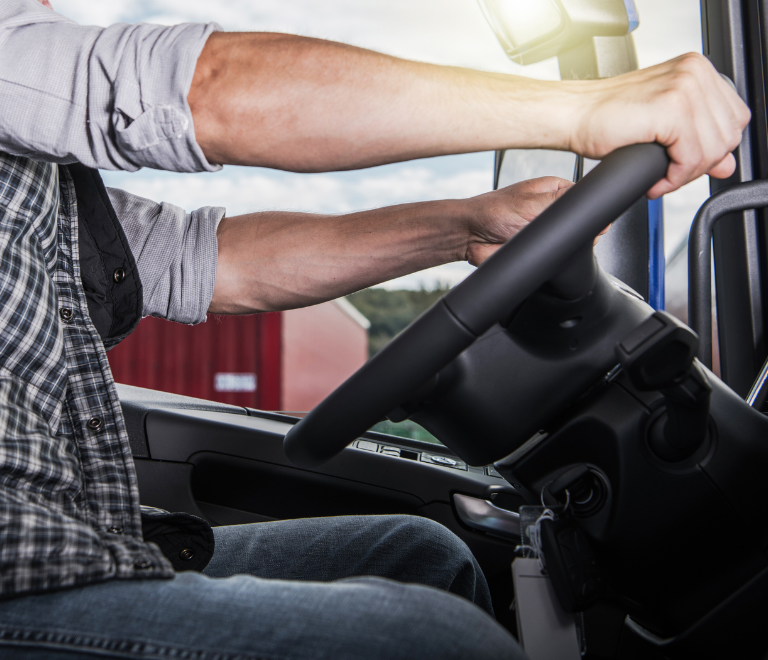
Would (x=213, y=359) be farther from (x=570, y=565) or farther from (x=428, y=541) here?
(x=570, y=565)

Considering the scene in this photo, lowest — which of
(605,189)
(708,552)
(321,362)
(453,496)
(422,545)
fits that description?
(321,362)

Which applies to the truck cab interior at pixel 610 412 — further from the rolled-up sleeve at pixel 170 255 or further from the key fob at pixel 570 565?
the rolled-up sleeve at pixel 170 255

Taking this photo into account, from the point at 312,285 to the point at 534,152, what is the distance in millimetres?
562

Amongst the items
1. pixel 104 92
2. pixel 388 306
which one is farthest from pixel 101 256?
pixel 388 306

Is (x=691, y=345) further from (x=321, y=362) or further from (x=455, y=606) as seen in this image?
(x=321, y=362)

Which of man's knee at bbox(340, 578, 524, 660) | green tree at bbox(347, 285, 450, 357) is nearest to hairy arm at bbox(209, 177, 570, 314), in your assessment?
Result: man's knee at bbox(340, 578, 524, 660)

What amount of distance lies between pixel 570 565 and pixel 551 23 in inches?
36.9

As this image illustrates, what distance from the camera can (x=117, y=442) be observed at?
2.64ft

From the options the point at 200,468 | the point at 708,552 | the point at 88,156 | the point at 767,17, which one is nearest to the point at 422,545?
the point at 708,552

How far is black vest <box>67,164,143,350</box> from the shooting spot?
896 millimetres

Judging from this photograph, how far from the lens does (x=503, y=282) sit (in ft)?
1.55

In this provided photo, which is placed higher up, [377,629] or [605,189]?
[605,189]

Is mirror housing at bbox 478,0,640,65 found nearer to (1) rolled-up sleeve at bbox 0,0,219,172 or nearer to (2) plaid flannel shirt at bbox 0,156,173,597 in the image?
(1) rolled-up sleeve at bbox 0,0,219,172

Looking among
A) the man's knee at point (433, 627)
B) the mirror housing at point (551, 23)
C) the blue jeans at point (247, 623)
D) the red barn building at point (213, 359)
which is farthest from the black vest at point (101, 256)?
the red barn building at point (213, 359)
